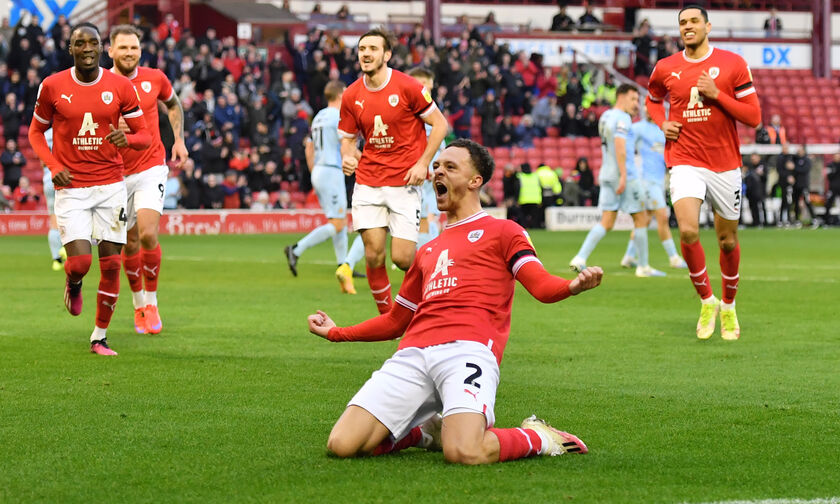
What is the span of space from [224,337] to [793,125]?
3274 centimetres

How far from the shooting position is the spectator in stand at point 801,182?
113ft

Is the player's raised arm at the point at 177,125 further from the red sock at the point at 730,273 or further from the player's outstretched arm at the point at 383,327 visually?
the player's outstretched arm at the point at 383,327

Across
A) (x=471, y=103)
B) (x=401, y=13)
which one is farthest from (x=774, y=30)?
(x=471, y=103)

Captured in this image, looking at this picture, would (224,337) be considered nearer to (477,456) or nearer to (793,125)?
(477,456)

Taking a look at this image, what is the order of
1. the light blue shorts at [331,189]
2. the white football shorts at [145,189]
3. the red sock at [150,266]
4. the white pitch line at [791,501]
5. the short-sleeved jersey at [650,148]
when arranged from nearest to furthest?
1. the white pitch line at [791,501]
2. the white football shorts at [145,189]
3. the red sock at [150,266]
4. the light blue shorts at [331,189]
5. the short-sleeved jersey at [650,148]

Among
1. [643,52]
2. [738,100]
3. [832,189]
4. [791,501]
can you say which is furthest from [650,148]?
[643,52]

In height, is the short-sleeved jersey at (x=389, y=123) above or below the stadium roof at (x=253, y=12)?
below

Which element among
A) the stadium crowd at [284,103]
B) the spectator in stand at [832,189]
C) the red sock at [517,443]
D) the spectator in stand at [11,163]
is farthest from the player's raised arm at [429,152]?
the spectator in stand at [832,189]

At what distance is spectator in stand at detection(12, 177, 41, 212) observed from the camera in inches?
1147

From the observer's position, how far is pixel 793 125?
40219 mm

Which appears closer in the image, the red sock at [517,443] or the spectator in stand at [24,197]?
the red sock at [517,443]

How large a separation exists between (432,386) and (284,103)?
27093 millimetres

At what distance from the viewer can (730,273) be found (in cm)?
1041

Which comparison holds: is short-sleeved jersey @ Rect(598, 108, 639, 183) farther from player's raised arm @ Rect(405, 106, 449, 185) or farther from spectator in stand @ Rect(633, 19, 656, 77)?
spectator in stand @ Rect(633, 19, 656, 77)
